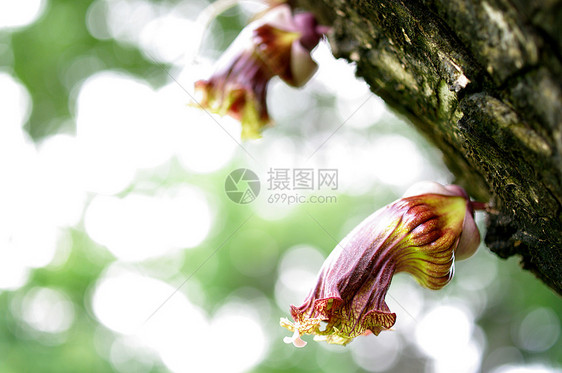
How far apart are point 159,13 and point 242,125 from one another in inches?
141

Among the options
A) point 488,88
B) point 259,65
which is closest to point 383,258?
point 488,88

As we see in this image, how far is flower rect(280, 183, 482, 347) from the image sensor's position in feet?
2.93

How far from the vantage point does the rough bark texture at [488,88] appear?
50cm

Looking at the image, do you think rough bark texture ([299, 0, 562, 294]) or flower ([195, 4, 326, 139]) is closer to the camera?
rough bark texture ([299, 0, 562, 294])

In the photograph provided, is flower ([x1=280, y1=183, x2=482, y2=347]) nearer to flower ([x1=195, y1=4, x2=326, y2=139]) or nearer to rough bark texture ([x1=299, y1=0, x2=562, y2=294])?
rough bark texture ([x1=299, y1=0, x2=562, y2=294])

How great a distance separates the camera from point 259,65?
1.29m

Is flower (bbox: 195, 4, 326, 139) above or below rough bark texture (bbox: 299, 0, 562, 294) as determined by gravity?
below

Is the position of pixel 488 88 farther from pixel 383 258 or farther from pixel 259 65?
pixel 259 65

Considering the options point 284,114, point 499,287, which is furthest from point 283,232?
point 499,287

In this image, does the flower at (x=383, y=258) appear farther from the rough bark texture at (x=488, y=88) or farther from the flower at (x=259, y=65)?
the flower at (x=259, y=65)

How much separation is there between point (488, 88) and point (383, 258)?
14.9 inches

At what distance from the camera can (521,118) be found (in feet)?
1.84

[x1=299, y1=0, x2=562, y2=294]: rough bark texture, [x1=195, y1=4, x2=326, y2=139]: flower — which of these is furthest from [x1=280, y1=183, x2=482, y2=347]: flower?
[x1=195, y1=4, x2=326, y2=139]: flower

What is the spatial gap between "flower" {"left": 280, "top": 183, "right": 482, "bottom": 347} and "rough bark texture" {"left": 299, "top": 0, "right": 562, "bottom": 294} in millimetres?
90
